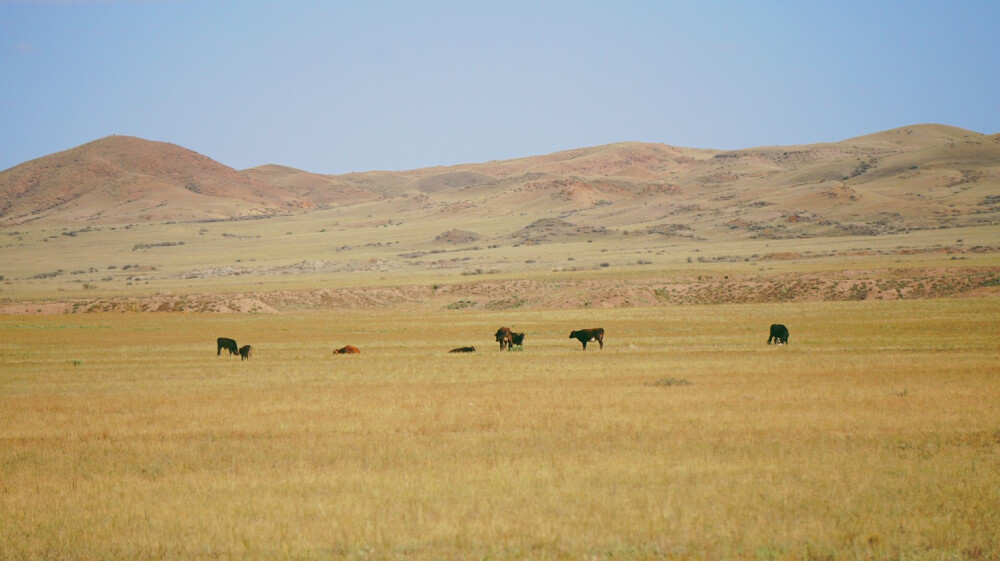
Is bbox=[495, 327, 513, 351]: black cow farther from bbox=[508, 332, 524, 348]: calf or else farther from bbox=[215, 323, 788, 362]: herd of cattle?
bbox=[508, 332, 524, 348]: calf

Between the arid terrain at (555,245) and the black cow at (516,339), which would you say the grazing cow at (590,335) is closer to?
the black cow at (516,339)

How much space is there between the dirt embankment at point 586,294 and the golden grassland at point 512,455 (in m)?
29.1

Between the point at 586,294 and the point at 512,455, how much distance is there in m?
50.4

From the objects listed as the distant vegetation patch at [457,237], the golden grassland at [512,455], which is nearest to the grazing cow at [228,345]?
the golden grassland at [512,455]

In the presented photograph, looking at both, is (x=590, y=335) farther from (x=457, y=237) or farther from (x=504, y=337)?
(x=457, y=237)

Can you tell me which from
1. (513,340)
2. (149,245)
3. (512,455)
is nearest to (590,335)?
(513,340)

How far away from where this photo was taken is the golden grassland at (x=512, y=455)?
10.2m

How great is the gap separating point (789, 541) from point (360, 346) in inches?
1115

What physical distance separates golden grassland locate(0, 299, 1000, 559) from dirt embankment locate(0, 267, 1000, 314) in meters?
29.1

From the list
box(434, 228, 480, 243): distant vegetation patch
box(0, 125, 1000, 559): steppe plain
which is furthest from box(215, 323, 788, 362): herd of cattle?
box(434, 228, 480, 243): distant vegetation patch

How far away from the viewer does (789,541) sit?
32.6 ft

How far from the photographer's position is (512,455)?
14648 millimetres

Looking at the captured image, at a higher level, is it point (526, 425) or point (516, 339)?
point (516, 339)

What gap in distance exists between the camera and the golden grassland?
10.2 meters
